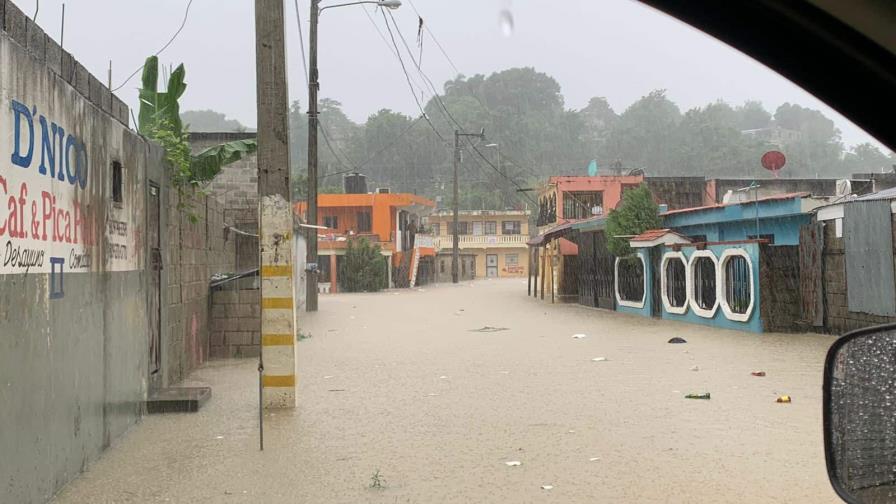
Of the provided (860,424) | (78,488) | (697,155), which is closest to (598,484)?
(78,488)

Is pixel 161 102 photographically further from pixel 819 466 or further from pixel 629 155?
pixel 629 155

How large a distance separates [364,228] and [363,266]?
6036 millimetres

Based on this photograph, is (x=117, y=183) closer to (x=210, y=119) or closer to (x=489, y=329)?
(x=489, y=329)

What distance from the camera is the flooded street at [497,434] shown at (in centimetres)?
596

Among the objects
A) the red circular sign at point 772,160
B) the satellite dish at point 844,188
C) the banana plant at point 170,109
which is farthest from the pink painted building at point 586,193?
the banana plant at point 170,109

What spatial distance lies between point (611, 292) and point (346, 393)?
18540mm

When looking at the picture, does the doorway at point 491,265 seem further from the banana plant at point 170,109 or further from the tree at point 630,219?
the banana plant at point 170,109


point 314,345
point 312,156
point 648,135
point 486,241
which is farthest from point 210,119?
point 314,345

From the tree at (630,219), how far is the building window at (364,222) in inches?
1110

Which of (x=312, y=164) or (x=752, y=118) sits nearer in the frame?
(x=312, y=164)

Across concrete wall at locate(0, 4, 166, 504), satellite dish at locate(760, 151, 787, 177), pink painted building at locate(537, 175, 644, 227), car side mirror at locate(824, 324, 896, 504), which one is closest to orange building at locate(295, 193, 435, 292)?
pink painted building at locate(537, 175, 644, 227)

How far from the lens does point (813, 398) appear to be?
385 inches

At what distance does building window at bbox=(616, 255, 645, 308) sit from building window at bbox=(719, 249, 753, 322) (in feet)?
16.3

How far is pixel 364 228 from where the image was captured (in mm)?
53125
